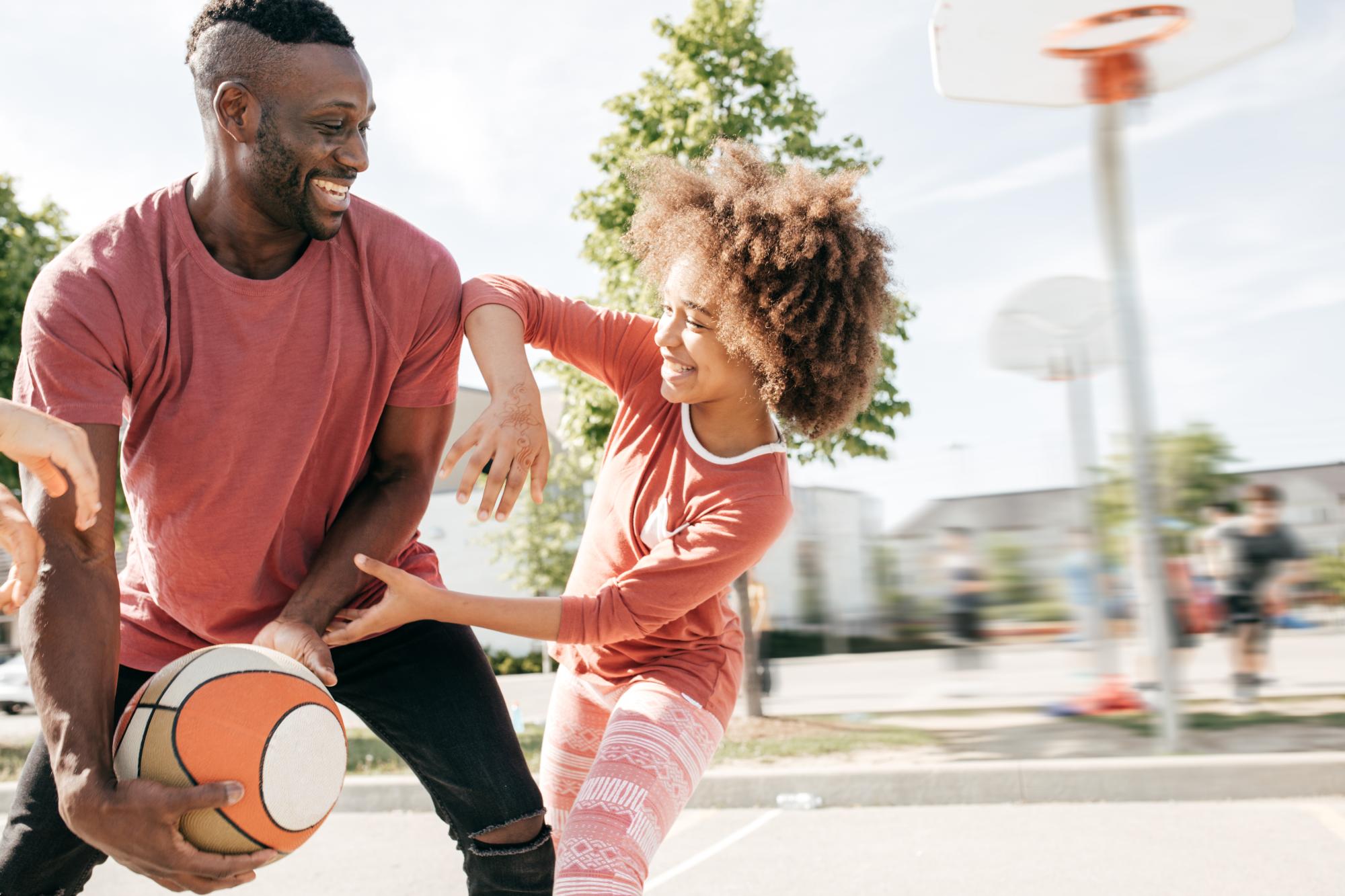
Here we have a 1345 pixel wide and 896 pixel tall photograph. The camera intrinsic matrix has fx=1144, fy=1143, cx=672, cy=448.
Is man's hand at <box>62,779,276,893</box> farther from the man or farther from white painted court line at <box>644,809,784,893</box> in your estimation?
white painted court line at <box>644,809,784,893</box>

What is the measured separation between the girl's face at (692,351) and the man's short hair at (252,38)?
975mm

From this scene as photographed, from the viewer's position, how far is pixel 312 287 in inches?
95.7

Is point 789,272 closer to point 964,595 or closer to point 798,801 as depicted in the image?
point 798,801

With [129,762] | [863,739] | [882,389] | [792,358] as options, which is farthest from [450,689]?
[882,389]

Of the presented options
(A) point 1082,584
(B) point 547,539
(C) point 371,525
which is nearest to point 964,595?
(A) point 1082,584

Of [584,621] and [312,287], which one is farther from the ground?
[312,287]

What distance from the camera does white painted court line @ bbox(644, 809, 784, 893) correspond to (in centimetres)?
512

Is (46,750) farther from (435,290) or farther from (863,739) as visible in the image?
(863,739)

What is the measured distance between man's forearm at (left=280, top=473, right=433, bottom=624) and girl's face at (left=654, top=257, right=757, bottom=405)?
0.66 meters

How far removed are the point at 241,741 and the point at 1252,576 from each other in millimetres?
8324

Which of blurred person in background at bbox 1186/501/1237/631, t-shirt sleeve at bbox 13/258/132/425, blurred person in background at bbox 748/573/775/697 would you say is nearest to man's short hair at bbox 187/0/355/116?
t-shirt sleeve at bbox 13/258/132/425

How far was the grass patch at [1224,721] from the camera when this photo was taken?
754 centimetres

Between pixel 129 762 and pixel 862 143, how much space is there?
838 cm

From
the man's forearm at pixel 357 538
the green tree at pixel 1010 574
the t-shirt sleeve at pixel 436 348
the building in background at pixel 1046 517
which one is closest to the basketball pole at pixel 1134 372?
the t-shirt sleeve at pixel 436 348
